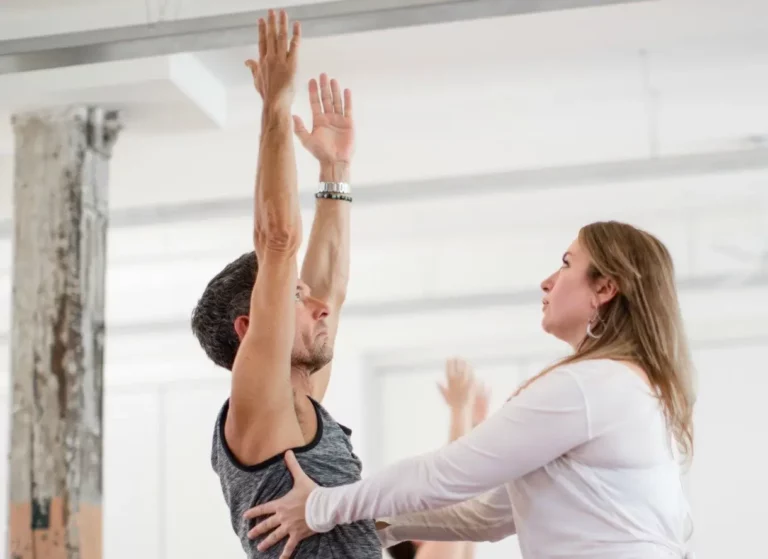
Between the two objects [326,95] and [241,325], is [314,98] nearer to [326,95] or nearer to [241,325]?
[326,95]

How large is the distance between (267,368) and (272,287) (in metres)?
0.17

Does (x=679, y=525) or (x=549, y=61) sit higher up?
(x=549, y=61)

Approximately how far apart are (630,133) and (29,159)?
12.9 ft

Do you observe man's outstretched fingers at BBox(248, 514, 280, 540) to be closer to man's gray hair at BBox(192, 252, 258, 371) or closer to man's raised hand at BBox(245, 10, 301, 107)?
man's gray hair at BBox(192, 252, 258, 371)

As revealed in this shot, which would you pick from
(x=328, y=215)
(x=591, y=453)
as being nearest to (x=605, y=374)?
(x=591, y=453)

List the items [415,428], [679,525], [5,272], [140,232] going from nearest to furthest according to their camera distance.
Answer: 1. [679,525]
2. [140,232]
3. [5,272]
4. [415,428]

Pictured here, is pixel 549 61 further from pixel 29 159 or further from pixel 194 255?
pixel 194 255

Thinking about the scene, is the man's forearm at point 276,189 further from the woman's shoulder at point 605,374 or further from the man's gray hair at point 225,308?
the woman's shoulder at point 605,374

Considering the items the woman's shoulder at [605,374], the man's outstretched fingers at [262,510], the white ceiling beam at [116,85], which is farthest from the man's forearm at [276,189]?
the white ceiling beam at [116,85]

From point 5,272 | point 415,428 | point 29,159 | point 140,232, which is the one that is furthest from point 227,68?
point 415,428

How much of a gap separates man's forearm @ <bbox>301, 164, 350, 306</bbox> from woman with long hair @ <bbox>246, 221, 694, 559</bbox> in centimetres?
80

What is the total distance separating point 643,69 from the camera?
6.55 metres

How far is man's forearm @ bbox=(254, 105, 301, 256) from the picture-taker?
Result: 2.49 meters

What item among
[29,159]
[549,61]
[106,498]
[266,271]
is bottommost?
[106,498]
